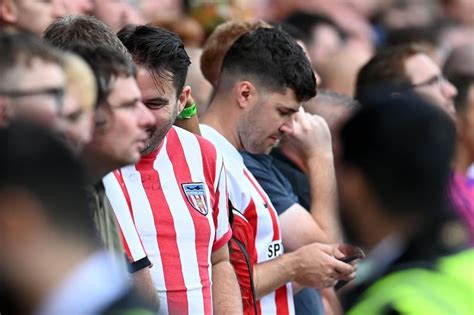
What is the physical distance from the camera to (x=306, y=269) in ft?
16.9

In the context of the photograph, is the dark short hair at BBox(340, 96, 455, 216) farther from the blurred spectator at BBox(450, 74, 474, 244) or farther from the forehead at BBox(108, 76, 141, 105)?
the blurred spectator at BBox(450, 74, 474, 244)

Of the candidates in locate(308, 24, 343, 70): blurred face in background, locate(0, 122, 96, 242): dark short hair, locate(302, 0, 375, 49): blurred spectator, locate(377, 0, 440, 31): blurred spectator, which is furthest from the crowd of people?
locate(377, 0, 440, 31): blurred spectator

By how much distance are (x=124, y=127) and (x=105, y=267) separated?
4.35 feet

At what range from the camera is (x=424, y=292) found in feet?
9.55

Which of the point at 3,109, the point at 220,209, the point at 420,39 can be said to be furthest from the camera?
the point at 420,39

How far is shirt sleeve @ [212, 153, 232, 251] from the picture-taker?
4.68 m

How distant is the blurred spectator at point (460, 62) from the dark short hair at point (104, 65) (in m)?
3.63

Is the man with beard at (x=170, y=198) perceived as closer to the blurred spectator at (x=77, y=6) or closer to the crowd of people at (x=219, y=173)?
the crowd of people at (x=219, y=173)

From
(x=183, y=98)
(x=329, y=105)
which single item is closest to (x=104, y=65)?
(x=183, y=98)

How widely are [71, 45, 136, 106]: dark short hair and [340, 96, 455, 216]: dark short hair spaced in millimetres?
847

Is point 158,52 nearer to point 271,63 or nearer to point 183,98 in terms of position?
point 183,98

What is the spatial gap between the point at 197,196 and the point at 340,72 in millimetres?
3434

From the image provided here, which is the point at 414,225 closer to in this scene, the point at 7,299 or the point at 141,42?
the point at 7,299

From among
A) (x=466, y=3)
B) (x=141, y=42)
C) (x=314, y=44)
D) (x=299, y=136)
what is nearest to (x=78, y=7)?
(x=299, y=136)
